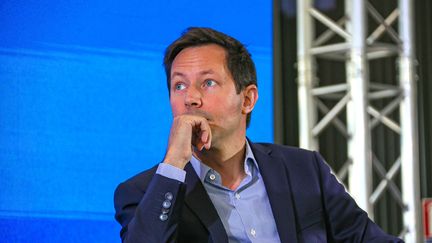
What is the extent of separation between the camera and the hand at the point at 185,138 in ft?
5.06

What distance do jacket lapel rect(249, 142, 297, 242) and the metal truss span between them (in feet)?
6.49

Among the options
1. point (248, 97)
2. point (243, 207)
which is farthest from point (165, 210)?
point (248, 97)

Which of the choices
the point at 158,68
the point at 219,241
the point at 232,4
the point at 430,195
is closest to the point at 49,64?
the point at 158,68

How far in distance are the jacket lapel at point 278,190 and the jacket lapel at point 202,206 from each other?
0.50 feet

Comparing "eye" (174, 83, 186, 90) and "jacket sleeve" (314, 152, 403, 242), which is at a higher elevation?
"eye" (174, 83, 186, 90)

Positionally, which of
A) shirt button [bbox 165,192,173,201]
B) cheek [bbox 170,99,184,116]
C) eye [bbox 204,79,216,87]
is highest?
eye [bbox 204,79,216,87]

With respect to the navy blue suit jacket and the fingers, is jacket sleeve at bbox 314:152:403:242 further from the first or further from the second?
the fingers

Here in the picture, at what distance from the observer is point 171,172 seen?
1512 mm

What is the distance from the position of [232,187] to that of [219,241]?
0.21m

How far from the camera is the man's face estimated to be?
64.0 inches

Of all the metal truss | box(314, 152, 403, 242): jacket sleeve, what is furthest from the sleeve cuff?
the metal truss

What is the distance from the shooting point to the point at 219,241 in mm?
1515

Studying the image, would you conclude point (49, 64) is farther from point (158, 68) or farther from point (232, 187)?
point (232, 187)

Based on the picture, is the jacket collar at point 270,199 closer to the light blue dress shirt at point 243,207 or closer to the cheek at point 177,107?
the light blue dress shirt at point 243,207
